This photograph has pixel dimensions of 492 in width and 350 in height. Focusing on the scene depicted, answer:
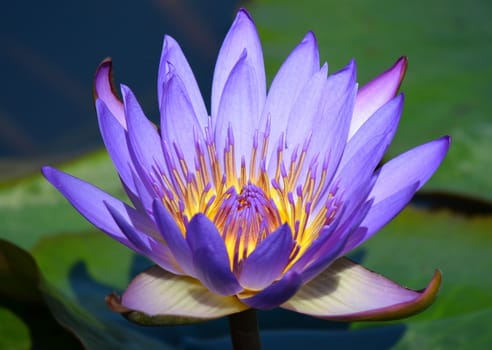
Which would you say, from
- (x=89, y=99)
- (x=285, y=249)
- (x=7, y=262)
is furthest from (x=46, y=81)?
(x=285, y=249)

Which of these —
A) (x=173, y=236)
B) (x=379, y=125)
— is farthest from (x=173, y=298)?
(x=379, y=125)

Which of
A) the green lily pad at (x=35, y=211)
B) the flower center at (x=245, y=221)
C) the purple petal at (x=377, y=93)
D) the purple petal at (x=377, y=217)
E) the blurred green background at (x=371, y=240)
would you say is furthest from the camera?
the green lily pad at (x=35, y=211)

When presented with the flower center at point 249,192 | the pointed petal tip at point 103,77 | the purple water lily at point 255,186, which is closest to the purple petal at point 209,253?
the purple water lily at point 255,186

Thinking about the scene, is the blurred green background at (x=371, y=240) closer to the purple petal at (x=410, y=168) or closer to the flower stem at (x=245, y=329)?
the flower stem at (x=245, y=329)

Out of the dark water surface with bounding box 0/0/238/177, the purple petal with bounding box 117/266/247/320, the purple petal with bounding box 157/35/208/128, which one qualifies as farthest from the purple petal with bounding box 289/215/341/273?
the dark water surface with bounding box 0/0/238/177

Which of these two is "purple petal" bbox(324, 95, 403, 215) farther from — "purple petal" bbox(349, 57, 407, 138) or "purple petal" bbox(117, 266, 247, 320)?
"purple petal" bbox(117, 266, 247, 320)

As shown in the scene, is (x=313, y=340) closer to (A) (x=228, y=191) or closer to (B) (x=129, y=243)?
(A) (x=228, y=191)
